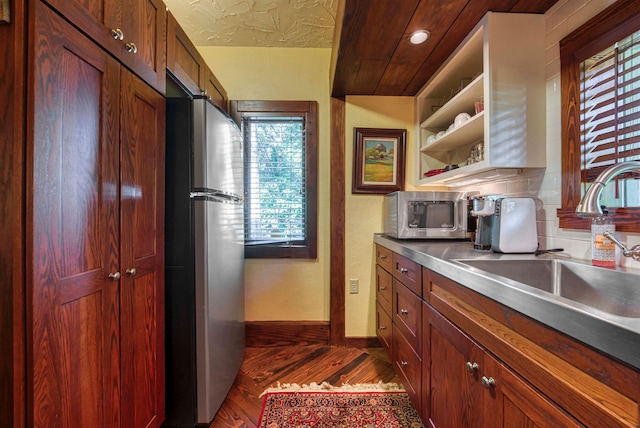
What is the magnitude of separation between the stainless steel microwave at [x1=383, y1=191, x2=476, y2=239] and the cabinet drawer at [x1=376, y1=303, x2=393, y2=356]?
0.58 m

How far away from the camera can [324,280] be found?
7.74 feet

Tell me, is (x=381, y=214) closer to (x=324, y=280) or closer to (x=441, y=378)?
(x=324, y=280)

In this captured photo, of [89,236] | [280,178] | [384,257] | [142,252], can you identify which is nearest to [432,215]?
[384,257]

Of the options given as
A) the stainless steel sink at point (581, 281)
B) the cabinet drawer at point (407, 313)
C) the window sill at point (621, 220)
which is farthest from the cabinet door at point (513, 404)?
the window sill at point (621, 220)

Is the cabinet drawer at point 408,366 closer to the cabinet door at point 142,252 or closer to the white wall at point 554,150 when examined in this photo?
the white wall at point 554,150

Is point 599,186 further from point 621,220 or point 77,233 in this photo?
point 77,233

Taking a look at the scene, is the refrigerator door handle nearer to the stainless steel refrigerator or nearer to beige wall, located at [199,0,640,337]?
the stainless steel refrigerator

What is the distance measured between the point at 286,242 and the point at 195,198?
109 centimetres

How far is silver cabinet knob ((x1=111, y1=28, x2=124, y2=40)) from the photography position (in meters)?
0.96

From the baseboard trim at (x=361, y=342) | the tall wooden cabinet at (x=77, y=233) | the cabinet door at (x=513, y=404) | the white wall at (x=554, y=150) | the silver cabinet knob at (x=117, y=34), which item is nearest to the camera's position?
the cabinet door at (x=513, y=404)

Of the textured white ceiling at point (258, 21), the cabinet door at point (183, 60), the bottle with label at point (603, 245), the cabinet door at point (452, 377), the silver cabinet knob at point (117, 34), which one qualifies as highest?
the textured white ceiling at point (258, 21)

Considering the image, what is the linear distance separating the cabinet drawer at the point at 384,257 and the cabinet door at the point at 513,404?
1.03m

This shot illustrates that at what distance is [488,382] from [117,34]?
1.66 m

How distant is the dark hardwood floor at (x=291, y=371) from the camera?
1557mm
